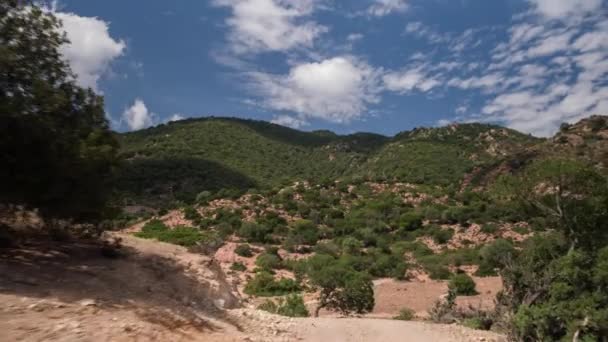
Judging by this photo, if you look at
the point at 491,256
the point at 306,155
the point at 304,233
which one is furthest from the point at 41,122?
the point at 306,155

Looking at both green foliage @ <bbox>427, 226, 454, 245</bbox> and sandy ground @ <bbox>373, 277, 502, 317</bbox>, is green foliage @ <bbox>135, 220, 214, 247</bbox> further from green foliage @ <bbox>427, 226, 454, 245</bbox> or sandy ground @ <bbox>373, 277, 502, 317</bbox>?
green foliage @ <bbox>427, 226, 454, 245</bbox>

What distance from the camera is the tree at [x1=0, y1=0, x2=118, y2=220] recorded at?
857 centimetres

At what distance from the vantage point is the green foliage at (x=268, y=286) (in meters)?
23.1

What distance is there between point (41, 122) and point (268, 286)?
17049 mm

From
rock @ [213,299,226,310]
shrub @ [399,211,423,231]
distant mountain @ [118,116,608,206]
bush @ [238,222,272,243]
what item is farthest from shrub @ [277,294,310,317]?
distant mountain @ [118,116,608,206]

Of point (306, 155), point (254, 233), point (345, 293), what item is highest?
point (306, 155)

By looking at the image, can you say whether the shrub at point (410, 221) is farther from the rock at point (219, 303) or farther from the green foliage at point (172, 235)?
the rock at point (219, 303)

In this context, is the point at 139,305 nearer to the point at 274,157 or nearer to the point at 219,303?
the point at 219,303

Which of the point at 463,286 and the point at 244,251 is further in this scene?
the point at 244,251

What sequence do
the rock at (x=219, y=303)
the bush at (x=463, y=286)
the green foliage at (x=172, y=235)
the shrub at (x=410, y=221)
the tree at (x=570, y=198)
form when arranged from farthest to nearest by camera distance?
the shrub at (x=410, y=221)
the green foliage at (x=172, y=235)
the bush at (x=463, y=286)
the tree at (x=570, y=198)
the rock at (x=219, y=303)

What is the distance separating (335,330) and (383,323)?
188 cm

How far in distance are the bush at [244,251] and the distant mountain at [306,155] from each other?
700 inches

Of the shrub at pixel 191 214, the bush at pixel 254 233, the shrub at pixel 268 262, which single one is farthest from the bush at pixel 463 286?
the shrub at pixel 191 214

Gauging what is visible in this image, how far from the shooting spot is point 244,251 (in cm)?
3141
